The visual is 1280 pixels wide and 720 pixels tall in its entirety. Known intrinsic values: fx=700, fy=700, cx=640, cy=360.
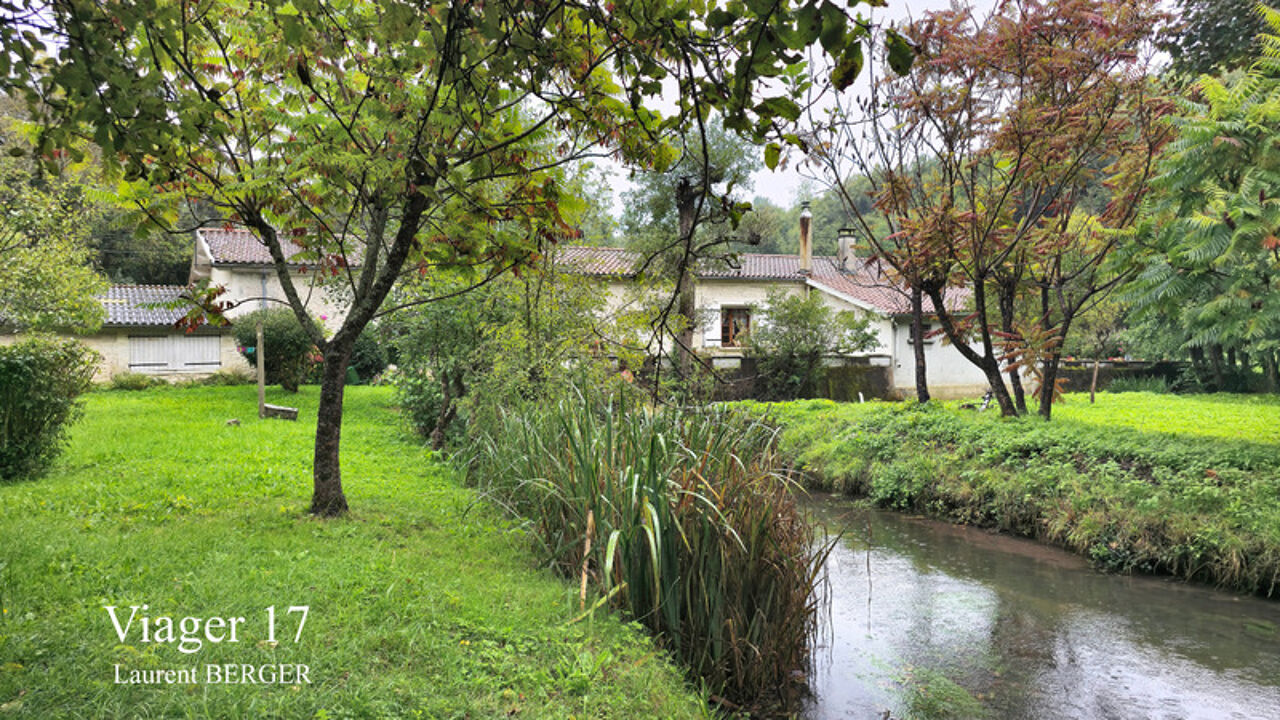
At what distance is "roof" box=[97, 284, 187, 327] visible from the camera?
752 inches

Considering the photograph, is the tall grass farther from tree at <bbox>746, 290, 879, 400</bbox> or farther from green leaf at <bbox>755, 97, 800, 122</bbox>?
tree at <bbox>746, 290, 879, 400</bbox>

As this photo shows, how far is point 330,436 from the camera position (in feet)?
16.5

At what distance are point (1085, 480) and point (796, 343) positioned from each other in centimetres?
1089

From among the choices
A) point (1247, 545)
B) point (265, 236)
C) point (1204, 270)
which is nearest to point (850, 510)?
point (1247, 545)

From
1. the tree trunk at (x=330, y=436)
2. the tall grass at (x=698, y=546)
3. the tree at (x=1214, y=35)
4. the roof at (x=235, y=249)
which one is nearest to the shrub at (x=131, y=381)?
the roof at (x=235, y=249)

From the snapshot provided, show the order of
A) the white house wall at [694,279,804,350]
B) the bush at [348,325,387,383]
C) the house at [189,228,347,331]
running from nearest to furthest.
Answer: the bush at [348,325,387,383]
the house at [189,228,347,331]
the white house wall at [694,279,804,350]

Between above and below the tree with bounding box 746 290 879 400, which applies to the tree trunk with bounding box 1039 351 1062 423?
below

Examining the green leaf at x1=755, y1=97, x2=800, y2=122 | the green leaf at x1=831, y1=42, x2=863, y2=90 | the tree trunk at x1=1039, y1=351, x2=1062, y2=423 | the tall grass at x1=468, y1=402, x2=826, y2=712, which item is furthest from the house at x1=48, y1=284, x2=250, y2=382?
the green leaf at x1=831, y1=42, x2=863, y2=90

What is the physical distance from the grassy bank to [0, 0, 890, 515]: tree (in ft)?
13.7

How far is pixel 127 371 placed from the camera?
1916cm

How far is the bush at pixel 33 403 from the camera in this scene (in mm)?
6586

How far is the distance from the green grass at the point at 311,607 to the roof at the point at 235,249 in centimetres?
1550

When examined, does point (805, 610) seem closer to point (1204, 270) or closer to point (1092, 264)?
point (1204, 270)

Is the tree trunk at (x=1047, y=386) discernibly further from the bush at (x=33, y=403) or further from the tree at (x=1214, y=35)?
the bush at (x=33, y=403)
